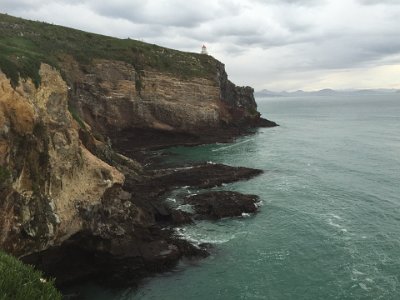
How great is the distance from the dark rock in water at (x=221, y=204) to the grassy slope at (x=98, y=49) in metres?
29.6

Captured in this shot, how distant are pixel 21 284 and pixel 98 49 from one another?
71315mm

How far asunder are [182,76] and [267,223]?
51.9 metres

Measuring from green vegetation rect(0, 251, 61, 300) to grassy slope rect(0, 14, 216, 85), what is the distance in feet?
162

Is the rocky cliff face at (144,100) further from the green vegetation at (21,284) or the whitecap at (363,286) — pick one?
the green vegetation at (21,284)

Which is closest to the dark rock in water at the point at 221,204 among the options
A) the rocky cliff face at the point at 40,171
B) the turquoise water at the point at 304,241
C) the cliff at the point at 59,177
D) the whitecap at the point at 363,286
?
the turquoise water at the point at 304,241

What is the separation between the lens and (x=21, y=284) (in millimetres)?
10156

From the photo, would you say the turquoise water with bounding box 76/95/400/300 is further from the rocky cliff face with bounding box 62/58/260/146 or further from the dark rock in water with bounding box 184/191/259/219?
the rocky cliff face with bounding box 62/58/260/146

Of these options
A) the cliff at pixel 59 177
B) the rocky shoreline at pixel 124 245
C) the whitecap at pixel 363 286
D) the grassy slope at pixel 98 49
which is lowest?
the whitecap at pixel 363 286

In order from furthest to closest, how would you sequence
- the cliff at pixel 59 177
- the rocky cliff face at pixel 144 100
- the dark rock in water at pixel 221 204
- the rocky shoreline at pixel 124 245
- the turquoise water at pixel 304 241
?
the rocky cliff face at pixel 144 100, the dark rock in water at pixel 221 204, the rocky shoreline at pixel 124 245, the turquoise water at pixel 304 241, the cliff at pixel 59 177

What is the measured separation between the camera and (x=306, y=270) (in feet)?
98.1

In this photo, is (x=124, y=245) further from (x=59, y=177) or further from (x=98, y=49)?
(x=98, y=49)

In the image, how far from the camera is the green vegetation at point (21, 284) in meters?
9.83

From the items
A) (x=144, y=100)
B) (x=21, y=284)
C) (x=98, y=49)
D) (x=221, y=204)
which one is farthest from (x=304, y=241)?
(x=98, y=49)

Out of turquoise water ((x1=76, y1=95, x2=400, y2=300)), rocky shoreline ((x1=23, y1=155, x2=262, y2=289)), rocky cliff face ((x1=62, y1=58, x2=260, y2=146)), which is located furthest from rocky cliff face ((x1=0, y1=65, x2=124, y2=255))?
rocky cliff face ((x1=62, y1=58, x2=260, y2=146))
